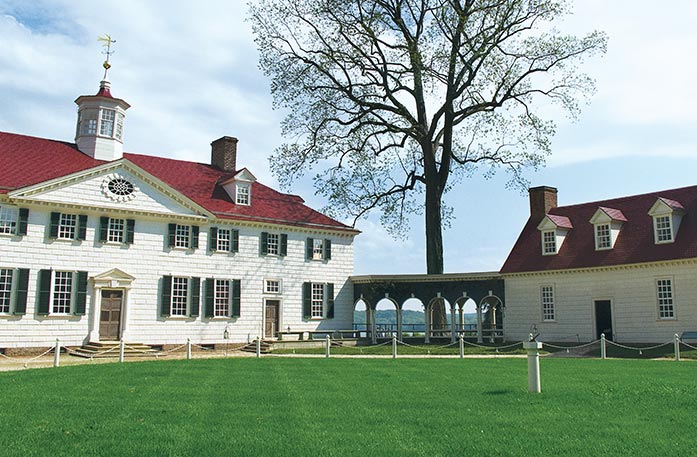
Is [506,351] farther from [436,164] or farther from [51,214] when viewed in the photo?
[51,214]

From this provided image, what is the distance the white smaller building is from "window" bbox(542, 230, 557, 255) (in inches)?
1.9

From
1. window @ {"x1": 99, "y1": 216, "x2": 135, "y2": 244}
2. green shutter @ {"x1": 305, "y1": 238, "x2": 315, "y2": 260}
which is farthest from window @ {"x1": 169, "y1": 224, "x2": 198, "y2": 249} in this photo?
green shutter @ {"x1": 305, "y1": 238, "x2": 315, "y2": 260}

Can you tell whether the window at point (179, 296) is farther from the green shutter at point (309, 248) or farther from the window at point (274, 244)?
the green shutter at point (309, 248)

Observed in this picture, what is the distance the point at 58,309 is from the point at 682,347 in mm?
24421

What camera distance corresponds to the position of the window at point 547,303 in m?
30.3

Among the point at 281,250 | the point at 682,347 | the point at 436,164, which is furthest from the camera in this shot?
the point at 436,164

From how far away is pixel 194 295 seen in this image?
97.8 ft

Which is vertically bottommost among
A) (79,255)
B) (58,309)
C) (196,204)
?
(58,309)

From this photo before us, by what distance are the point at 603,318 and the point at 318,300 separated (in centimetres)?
1376

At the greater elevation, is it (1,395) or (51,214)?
(51,214)

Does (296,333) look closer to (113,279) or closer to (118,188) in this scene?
(113,279)

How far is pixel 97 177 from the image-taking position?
27.6m

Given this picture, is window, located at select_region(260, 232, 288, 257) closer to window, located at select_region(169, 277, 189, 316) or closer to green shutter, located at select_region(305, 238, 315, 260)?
green shutter, located at select_region(305, 238, 315, 260)

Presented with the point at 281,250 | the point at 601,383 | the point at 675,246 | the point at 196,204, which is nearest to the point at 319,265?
the point at 281,250
